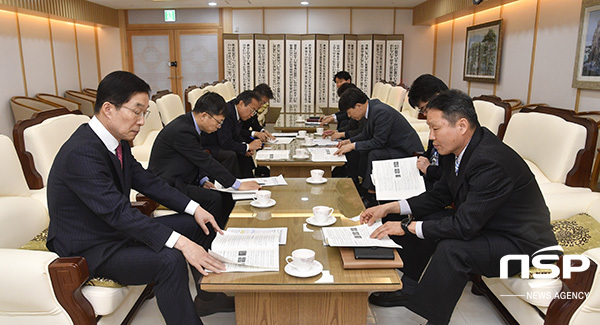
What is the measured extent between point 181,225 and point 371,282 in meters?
1.20

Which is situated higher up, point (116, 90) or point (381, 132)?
point (116, 90)

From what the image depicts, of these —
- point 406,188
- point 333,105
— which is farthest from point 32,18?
point 406,188

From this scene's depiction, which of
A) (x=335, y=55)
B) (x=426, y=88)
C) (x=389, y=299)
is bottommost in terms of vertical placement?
(x=389, y=299)

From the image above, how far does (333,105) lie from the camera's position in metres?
9.20

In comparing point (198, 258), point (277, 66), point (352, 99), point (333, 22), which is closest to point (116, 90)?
point (198, 258)

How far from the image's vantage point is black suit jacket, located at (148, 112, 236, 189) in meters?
2.75

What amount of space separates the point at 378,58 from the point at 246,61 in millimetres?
2715

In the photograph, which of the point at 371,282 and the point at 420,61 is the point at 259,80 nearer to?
the point at 420,61

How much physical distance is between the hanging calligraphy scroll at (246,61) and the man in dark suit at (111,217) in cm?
738

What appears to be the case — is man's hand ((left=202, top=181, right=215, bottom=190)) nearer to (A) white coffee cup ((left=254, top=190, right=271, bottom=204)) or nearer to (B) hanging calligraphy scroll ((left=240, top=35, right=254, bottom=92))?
(A) white coffee cup ((left=254, top=190, right=271, bottom=204))

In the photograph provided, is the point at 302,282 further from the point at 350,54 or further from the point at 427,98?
the point at 350,54

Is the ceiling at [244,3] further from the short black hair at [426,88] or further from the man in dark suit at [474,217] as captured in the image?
the man in dark suit at [474,217]

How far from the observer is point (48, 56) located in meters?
7.54

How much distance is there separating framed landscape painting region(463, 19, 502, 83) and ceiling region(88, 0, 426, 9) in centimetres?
159
